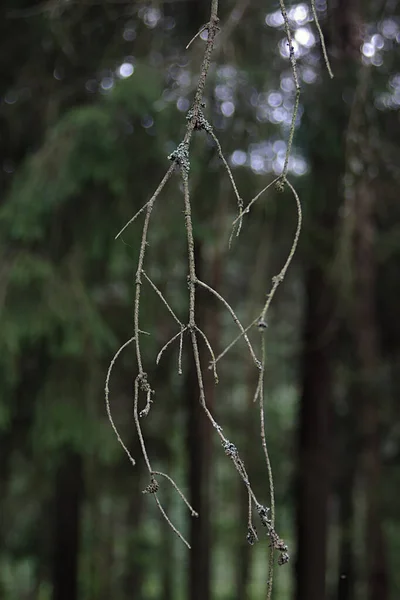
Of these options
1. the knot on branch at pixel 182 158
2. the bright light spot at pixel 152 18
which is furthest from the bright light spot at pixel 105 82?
the knot on branch at pixel 182 158

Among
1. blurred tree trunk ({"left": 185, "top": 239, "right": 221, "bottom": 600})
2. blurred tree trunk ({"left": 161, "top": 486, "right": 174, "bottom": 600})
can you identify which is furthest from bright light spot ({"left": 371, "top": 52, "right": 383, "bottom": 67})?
blurred tree trunk ({"left": 161, "top": 486, "right": 174, "bottom": 600})

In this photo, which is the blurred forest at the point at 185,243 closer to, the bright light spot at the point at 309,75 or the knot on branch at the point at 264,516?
the bright light spot at the point at 309,75

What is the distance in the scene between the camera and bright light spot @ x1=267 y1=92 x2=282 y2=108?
4267 mm

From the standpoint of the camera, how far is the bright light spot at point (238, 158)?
423 cm

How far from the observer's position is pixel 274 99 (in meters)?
4.39

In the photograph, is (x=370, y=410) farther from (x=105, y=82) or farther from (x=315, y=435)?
(x=105, y=82)

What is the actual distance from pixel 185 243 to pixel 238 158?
68 centimetres

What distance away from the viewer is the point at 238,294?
11.1 meters

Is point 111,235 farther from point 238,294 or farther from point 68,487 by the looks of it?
point 238,294

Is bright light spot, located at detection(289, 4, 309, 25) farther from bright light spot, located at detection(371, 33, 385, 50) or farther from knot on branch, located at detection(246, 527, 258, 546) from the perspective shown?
knot on branch, located at detection(246, 527, 258, 546)

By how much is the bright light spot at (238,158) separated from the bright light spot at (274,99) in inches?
13.5

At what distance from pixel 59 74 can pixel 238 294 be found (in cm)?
548

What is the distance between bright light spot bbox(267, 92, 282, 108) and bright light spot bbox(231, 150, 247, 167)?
343mm

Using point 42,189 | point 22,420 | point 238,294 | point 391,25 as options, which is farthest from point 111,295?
point 238,294
